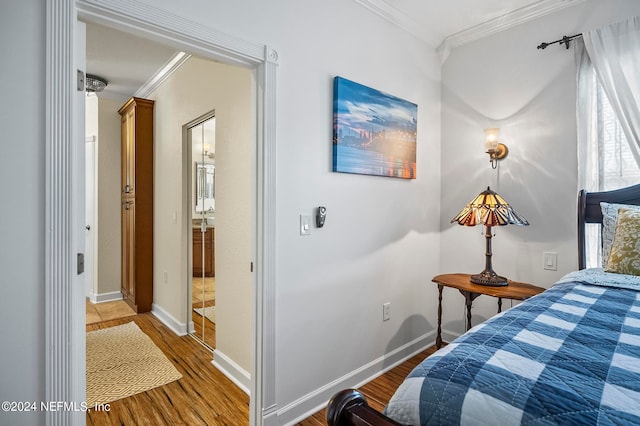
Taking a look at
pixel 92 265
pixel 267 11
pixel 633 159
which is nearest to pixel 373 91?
pixel 267 11

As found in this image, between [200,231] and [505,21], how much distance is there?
10.4 feet

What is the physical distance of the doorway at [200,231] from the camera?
3.29 meters

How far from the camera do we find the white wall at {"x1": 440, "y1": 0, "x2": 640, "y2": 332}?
2.44m

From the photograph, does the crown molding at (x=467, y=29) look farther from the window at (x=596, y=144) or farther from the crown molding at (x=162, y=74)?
the crown molding at (x=162, y=74)

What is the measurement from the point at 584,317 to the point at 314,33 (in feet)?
6.39

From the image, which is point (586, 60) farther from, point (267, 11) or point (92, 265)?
point (92, 265)

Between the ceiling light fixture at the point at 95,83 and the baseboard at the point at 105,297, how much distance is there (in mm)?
2528

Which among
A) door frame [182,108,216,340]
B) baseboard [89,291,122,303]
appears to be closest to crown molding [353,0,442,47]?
door frame [182,108,216,340]

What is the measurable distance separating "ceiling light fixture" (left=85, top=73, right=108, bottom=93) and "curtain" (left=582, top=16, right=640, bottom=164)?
4527mm

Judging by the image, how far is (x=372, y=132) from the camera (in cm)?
242

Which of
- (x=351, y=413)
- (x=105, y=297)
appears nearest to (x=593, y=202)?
(x=351, y=413)

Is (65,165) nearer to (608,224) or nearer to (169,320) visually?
(169,320)

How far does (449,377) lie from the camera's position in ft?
2.69

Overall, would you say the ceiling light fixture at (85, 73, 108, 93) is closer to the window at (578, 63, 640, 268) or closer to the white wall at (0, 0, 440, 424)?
the white wall at (0, 0, 440, 424)
